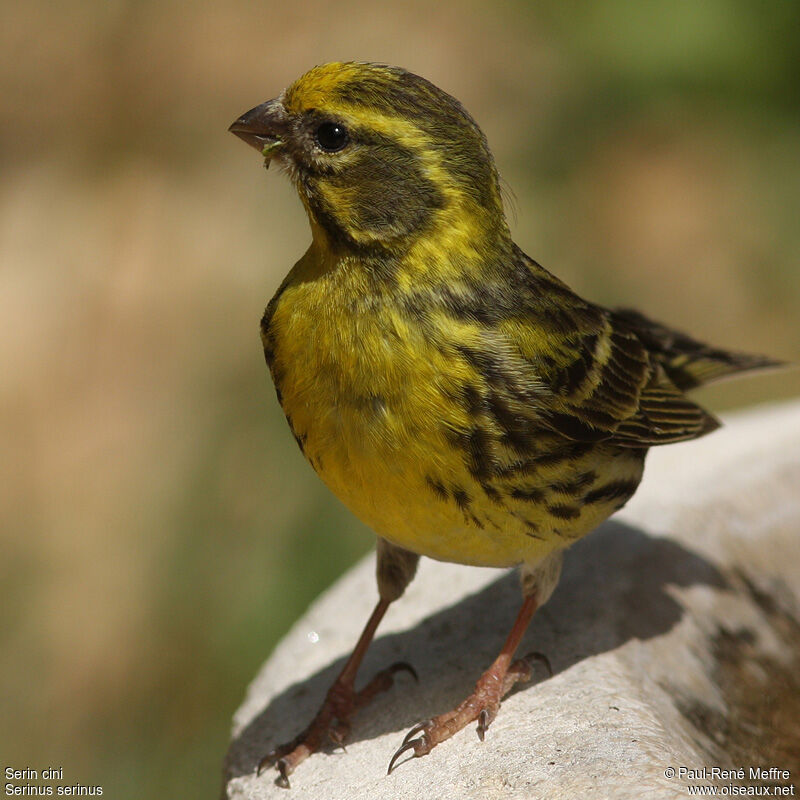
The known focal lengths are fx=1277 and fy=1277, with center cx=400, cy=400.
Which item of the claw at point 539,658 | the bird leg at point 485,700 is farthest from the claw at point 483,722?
the claw at point 539,658

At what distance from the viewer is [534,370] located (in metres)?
3.38

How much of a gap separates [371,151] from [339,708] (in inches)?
63.8

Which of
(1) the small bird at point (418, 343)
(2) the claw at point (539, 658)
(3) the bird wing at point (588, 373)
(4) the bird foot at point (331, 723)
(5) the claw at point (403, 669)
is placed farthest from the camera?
(5) the claw at point (403, 669)

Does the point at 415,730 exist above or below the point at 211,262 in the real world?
below

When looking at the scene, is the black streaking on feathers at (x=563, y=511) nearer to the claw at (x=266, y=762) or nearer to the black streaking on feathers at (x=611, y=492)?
the black streaking on feathers at (x=611, y=492)

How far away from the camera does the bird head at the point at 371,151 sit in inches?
127

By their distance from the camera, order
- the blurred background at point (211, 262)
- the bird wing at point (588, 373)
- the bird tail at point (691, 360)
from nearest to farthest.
Result: 1. the bird wing at point (588, 373)
2. the bird tail at point (691, 360)
3. the blurred background at point (211, 262)

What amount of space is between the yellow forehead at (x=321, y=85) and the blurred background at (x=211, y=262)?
10.1ft

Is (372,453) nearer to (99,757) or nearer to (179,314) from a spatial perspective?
(99,757)

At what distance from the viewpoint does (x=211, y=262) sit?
8.28m

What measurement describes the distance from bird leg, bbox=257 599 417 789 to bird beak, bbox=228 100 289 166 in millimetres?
1449

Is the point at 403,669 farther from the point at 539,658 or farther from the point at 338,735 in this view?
the point at 539,658

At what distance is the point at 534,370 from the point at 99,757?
11.5 ft

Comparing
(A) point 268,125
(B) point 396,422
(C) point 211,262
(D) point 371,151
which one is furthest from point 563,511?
(C) point 211,262
